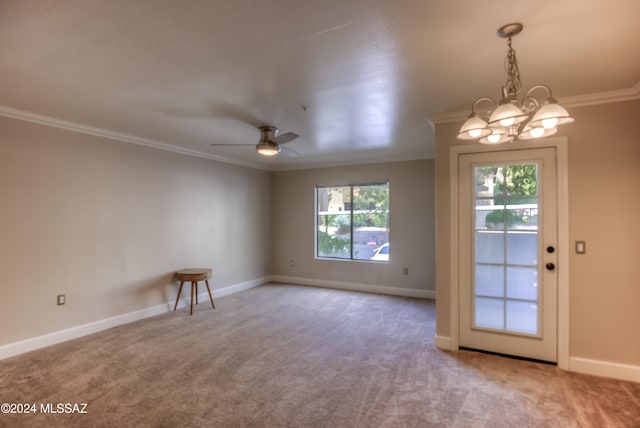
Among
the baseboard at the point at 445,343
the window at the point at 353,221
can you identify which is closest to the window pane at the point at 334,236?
the window at the point at 353,221

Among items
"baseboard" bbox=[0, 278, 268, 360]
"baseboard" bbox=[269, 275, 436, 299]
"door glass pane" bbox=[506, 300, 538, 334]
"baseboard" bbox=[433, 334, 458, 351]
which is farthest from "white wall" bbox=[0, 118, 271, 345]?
"door glass pane" bbox=[506, 300, 538, 334]

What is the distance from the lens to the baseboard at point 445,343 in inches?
130

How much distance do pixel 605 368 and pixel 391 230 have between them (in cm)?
343

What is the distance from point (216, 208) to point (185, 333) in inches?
94.0

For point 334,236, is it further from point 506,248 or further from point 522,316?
point 522,316

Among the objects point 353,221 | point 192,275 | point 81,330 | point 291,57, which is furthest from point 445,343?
point 81,330

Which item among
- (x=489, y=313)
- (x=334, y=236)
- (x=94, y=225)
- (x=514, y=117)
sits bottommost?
(x=489, y=313)

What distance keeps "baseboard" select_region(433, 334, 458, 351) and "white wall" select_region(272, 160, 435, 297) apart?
214 centimetres

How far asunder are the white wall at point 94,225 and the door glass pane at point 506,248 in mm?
4179

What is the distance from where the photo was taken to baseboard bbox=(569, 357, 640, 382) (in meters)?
2.69

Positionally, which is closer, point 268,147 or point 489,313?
point 489,313

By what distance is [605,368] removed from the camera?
276 centimetres

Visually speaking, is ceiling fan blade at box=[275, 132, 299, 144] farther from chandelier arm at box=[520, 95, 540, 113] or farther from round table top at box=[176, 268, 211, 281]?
round table top at box=[176, 268, 211, 281]

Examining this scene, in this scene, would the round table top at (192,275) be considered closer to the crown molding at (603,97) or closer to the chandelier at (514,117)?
the chandelier at (514,117)
